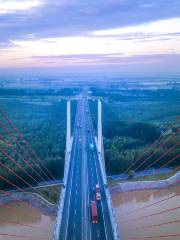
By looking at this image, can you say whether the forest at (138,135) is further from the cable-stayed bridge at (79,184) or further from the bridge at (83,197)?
the bridge at (83,197)

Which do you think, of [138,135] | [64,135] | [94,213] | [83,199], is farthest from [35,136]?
[94,213]

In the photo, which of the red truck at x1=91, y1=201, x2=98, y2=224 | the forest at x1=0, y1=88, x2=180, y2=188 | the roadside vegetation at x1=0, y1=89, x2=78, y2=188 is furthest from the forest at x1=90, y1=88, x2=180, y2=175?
the red truck at x1=91, y1=201, x2=98, y2=224

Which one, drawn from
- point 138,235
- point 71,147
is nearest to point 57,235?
point 138,235

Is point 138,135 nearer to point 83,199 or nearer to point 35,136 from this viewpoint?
point 35,136

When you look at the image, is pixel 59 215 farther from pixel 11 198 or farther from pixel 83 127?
pixel 83 127

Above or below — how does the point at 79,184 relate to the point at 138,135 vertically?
below

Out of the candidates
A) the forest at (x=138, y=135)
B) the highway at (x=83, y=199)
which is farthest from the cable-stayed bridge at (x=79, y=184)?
the forest at (x=138, y=135)

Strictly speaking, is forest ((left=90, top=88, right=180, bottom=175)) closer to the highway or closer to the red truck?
the highway
